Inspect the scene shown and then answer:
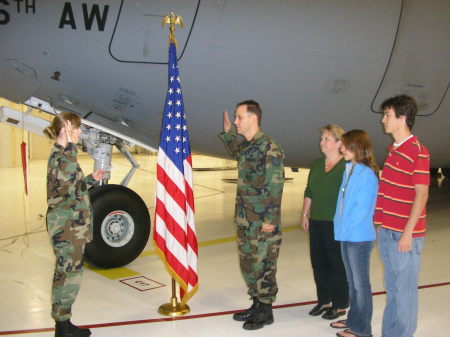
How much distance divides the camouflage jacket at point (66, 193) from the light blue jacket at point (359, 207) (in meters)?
1.85

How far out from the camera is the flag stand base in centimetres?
445

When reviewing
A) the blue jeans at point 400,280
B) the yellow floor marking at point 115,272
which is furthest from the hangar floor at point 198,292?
the blue jeans at point 400,280

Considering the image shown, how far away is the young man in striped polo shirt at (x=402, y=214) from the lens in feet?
10.9

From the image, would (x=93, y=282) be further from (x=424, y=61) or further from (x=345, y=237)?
(x=424, y=61)

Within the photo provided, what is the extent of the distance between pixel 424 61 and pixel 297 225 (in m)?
3.49

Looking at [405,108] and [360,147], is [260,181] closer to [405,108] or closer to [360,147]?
[360,147]

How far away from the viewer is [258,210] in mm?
4117

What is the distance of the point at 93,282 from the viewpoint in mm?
5301

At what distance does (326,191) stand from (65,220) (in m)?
2.00

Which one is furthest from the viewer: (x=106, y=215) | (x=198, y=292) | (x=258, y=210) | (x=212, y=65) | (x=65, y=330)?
(x=106, y=215)

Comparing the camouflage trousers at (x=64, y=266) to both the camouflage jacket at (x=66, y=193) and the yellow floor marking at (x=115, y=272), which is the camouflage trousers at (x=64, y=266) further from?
the yellow floor marking at (x=115, y=272)

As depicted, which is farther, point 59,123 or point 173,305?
point 173,305

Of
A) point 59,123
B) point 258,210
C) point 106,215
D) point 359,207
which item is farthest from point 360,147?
point 106,215

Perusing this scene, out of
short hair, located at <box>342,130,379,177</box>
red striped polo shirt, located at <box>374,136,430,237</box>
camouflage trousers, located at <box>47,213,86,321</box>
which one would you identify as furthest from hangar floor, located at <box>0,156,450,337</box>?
short hair, located at <box>342,130,379,177</box>
